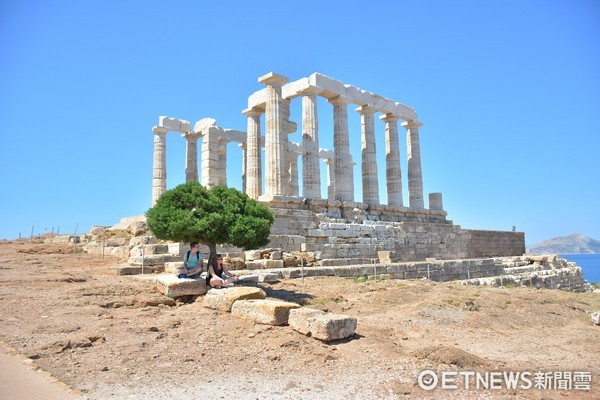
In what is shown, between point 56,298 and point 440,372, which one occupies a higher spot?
point 56,298

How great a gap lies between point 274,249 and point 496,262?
1421cm

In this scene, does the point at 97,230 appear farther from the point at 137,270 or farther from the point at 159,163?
the point at 137,270

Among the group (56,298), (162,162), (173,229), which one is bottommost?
(56,298)

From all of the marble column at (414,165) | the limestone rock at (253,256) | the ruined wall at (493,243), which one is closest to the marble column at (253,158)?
the limestone rock at (253,256)

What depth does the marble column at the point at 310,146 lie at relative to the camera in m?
24.1

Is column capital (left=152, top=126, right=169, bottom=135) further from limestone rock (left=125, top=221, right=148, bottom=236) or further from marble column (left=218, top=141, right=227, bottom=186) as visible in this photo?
limestone rock (left=125, top=221, right=148, bottom=236)

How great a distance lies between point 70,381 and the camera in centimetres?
530

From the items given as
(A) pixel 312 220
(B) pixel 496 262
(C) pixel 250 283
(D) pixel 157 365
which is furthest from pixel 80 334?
(B) pixel 496 262

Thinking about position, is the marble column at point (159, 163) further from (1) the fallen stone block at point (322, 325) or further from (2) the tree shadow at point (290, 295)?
(1) the fallen stone block at point (322, 325)

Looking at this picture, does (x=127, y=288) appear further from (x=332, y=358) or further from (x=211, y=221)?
(x=332, y=358)

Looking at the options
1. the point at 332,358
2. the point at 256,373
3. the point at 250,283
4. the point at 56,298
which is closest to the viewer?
the point at 256,373

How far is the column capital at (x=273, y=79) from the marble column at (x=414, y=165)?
39.4 ft

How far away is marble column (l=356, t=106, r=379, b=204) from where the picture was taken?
27516 millimetres

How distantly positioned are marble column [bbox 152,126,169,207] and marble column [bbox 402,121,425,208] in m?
17.3
